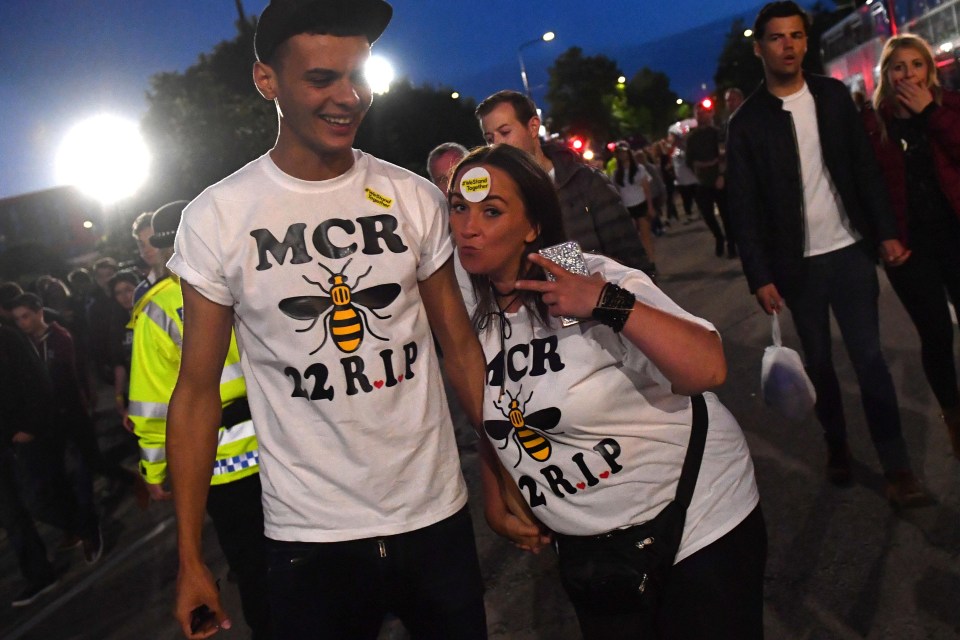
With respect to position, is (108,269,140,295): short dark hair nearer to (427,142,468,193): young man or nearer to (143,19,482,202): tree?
(427,142,468,193): young man

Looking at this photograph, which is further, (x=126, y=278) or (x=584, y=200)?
(x=126, y=278)

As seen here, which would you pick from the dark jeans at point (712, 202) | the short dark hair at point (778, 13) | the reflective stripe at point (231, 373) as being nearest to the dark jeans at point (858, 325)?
the short dark hair at point (778, 13)

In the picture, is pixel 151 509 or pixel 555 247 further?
pixel 151 509

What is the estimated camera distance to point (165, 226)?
449cm

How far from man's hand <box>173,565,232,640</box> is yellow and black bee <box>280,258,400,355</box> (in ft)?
2.16

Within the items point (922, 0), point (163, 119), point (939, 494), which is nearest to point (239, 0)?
point (163, 119)

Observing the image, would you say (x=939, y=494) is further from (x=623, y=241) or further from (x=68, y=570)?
(x=68, y=570)

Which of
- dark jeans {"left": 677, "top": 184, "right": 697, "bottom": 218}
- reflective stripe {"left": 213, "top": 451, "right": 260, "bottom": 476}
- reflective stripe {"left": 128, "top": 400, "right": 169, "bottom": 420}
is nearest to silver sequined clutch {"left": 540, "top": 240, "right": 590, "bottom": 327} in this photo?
reflective stripe {"left": 213, "top": 451, "right": 260, "bottom": 476}

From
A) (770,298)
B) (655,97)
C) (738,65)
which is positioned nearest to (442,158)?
(770,298)

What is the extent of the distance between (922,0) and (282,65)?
20372 millimetres

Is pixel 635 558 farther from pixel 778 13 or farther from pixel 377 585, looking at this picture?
pixel 778 13

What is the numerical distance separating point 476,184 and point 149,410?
78.7 inches

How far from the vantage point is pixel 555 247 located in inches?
87.3

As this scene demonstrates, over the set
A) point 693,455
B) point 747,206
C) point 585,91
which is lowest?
point 693,455
